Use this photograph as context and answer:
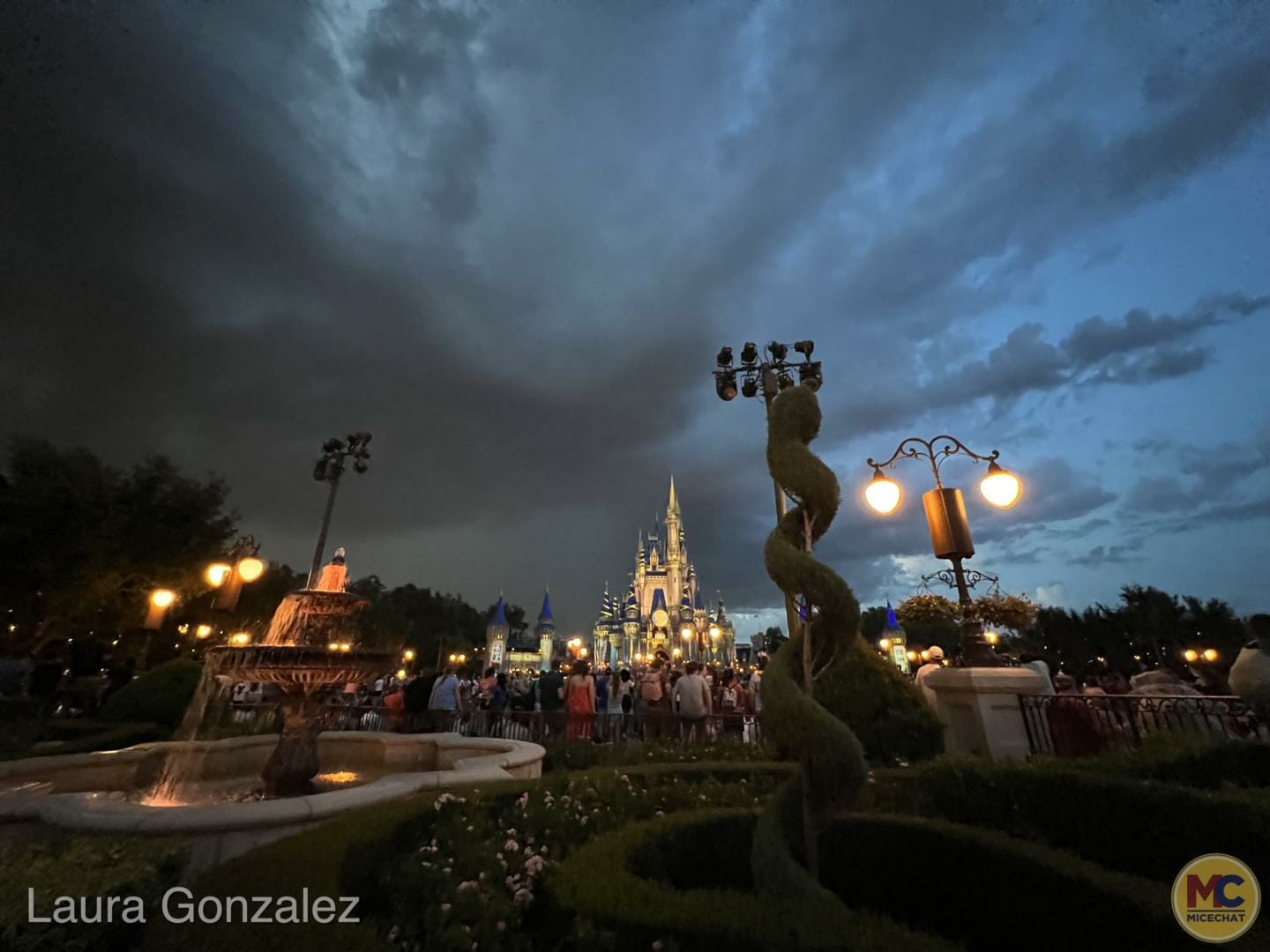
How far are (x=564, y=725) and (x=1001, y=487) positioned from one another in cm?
1069

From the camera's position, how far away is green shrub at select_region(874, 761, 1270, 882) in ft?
11.7

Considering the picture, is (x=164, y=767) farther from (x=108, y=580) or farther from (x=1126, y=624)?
(x=1126, y=624)

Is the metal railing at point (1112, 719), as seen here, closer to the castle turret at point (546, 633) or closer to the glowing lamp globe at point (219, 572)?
the glowing lamp globe at point (219, 572)

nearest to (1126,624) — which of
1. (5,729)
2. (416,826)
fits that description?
(416,826)

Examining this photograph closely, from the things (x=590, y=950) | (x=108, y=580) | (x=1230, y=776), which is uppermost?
(x=108, y=580)

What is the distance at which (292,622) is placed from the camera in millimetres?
9000

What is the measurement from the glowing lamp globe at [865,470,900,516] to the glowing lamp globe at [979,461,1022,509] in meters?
1.37

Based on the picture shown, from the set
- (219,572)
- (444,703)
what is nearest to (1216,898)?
(444,703)

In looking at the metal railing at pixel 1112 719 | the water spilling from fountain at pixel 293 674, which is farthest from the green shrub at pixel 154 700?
the metal railing at pixel 1112 719

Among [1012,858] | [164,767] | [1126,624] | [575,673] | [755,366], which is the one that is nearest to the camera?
[1012,858]

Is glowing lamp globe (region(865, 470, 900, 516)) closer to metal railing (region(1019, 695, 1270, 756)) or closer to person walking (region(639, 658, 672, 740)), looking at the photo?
metal railing (region(1019, 695, 1270, 756))

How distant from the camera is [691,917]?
2.98m

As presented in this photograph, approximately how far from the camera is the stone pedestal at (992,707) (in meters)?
7.38

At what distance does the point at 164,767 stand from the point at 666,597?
4223 inches
